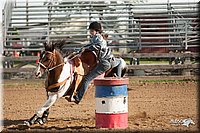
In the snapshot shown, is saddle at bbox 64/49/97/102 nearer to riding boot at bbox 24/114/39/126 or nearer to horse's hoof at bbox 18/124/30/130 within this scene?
riding boot at bbox 24/114/39/126

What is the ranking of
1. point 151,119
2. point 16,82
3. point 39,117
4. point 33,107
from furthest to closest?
point 16,82 → point 33,107 → point 151,119 → point 39,117

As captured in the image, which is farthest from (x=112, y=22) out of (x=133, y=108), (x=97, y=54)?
(x=97, y=54)

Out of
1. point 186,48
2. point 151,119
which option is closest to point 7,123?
point 151,119

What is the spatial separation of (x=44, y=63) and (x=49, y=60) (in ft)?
0.36

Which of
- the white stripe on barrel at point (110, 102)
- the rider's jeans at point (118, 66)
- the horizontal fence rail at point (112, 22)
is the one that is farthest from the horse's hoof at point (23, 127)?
the horizontal fence rail at point (112, 22)

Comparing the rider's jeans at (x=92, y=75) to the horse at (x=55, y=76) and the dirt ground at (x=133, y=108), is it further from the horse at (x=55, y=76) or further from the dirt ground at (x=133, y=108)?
the dirt ground at (x=133, y=108)

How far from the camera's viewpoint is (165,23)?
2688 centimetres

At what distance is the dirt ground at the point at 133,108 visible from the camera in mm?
9055

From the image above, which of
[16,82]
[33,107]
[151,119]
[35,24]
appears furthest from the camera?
[35,24]

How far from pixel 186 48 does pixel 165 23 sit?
7.16 feet

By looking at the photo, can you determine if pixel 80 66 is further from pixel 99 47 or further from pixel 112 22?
pixel 112 22

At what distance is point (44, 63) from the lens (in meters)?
9.23

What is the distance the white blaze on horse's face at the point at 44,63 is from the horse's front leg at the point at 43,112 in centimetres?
44

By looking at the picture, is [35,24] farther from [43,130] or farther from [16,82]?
[43,130]
